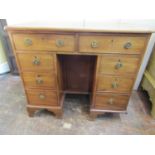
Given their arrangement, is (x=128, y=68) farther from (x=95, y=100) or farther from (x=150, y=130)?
(x=150, y=130)

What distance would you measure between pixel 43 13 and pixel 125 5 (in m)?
0.84

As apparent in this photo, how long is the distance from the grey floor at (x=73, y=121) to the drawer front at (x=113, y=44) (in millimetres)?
809

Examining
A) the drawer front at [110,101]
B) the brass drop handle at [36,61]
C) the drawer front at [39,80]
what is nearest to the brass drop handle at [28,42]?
the brass drop handle at [36,61]

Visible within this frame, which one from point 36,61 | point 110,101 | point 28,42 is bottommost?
point 110,101

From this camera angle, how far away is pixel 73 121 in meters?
1.41

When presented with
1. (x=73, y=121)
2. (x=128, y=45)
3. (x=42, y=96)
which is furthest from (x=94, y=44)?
(x=73, y=121)

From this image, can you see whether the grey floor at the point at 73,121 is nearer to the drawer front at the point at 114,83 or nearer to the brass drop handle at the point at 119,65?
the drawer front at the point at 114,83

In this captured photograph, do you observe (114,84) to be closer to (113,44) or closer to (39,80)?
(113,44)

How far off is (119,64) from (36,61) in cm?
69

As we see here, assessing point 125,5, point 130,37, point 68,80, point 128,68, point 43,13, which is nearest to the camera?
point 130,37

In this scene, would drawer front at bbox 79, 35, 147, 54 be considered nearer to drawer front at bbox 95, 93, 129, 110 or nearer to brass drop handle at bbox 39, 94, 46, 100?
drawer front at bbox 95, 93, 129, 110

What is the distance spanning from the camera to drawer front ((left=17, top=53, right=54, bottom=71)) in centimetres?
105

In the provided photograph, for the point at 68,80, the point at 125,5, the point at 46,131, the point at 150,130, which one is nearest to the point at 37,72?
the point at 68,80

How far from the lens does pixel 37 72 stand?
1.13m
